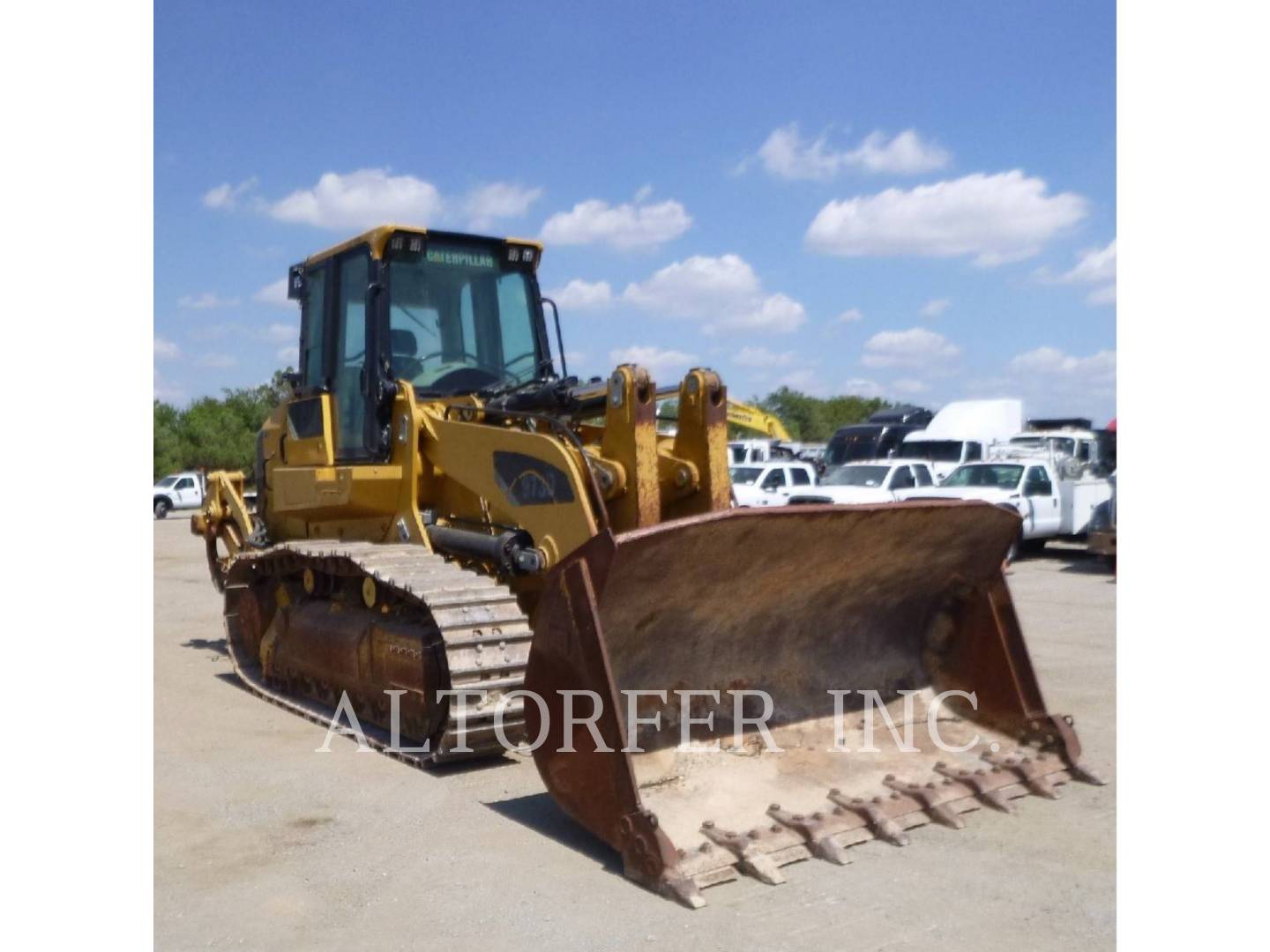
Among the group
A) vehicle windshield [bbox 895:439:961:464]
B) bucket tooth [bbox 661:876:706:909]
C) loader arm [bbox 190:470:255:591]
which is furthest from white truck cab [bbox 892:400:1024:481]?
bucket tooth [bbox 661:876:706:909]

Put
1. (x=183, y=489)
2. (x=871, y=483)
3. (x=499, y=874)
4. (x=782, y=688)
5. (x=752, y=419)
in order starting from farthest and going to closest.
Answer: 1. (x=183, y=489)
2. (x=752, y=419)
3. (x=871, y=483)
4. (x=782, y=688)
5. (x=499, y=874)

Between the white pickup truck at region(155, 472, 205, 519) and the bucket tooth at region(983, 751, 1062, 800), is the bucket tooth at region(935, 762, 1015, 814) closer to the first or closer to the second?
the bucket tooth at region(983, 751, 1062, 800)

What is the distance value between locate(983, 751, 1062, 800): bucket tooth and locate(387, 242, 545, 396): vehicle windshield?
399cm

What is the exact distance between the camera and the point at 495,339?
8.09 m

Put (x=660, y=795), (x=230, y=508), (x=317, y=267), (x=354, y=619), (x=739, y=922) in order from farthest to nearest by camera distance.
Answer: (x=230, y=508)
(x=317, y=267)
(x=354, y=619)
(x=660, y=795)
(x=739, y=922)

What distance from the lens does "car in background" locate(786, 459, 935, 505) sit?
19484mm

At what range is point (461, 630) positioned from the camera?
6.05 meters

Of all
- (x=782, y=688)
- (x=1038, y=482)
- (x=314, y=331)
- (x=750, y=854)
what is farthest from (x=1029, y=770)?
(x=1038, y=482)

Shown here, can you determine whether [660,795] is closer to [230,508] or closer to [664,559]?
[664,559]

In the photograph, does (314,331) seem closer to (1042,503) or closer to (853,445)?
(1042,503)

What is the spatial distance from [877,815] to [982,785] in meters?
0.72

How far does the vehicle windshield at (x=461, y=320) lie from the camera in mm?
7719

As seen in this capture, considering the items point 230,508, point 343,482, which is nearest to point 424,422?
point 343,482

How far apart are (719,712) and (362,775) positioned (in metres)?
1.90
